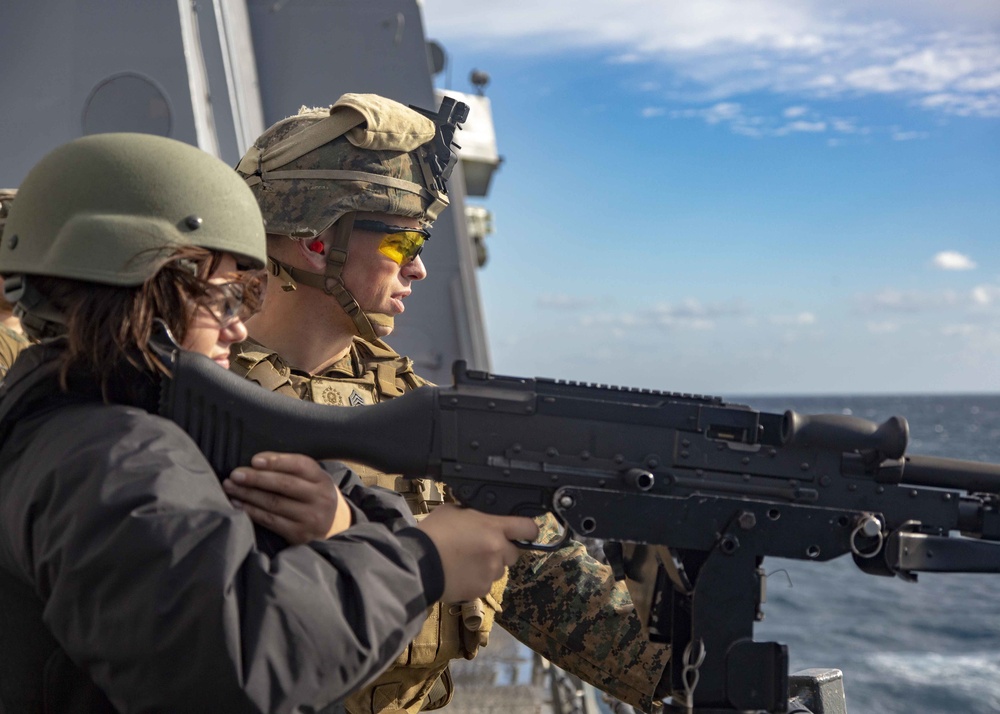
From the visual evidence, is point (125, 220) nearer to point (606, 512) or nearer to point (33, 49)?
point (606, 512)

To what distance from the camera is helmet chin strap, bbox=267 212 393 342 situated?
3096 mm

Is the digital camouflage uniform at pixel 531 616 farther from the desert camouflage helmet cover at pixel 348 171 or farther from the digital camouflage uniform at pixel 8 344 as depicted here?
the digital camouflage uniform at pixel 8 344

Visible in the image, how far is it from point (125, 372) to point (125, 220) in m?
0.28

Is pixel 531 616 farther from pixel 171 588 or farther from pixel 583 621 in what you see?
pixel 171 588

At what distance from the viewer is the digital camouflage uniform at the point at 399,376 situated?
287 centimetres


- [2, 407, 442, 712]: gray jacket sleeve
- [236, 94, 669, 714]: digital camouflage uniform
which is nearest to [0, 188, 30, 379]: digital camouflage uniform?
[236, 94, 669, 714]: digital camouflage uniform

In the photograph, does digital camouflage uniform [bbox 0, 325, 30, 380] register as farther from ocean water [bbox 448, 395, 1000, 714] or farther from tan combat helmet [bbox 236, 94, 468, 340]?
ocean water [bbox 448, 395, 1000, 714]

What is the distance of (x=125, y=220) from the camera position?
1.89m

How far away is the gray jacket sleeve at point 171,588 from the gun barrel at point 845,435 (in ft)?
3.20

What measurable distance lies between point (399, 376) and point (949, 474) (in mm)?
1643

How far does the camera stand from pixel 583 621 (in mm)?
2990

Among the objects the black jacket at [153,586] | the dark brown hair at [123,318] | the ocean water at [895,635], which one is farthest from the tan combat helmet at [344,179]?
the ocean water at [895,635]

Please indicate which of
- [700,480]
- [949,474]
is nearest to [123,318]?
[700,480]

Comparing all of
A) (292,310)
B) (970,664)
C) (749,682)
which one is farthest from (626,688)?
(970,664)
